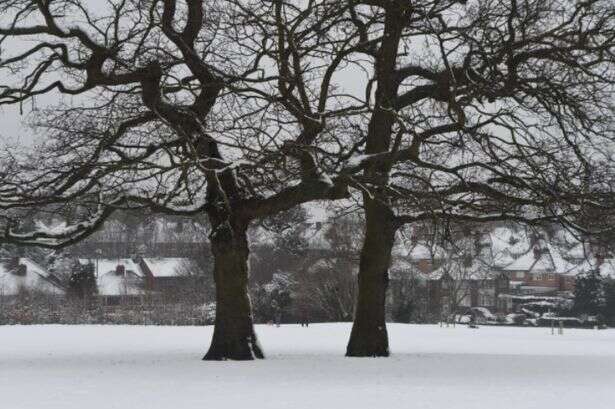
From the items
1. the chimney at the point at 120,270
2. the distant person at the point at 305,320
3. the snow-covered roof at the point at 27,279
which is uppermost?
the chimney at the point at 120,270

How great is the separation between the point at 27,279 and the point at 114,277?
12.7 m

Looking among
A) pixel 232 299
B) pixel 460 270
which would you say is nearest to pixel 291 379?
pixel 232 299

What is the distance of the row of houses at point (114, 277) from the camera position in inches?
2872

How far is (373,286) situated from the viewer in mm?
22547

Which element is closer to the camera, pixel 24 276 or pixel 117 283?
pixel 24 276

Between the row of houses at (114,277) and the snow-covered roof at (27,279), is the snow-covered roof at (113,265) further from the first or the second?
the snow-covered roof at (27,279)

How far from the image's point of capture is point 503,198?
21000mm

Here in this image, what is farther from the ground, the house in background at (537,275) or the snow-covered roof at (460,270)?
the house in background at (537,275)

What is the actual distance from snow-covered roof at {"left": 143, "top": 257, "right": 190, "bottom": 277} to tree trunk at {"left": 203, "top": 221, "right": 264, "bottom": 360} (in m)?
71.1

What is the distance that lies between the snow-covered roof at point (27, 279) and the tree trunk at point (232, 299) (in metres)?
57.3

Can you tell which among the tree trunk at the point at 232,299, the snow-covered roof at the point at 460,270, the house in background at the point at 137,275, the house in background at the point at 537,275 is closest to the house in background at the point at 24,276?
the house in background at the point at 137,275

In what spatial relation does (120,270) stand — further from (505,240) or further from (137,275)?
(505,240)

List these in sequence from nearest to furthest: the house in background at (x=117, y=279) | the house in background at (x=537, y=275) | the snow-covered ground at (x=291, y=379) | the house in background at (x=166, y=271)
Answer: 1. the snow-covered ground at (x=291, y=379)
2. the house in background at (x=166, y=271)
3. the house in background at (x=117, y=279)
4. the house in background at (x=537, y=275)

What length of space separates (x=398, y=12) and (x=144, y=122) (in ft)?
19.7
